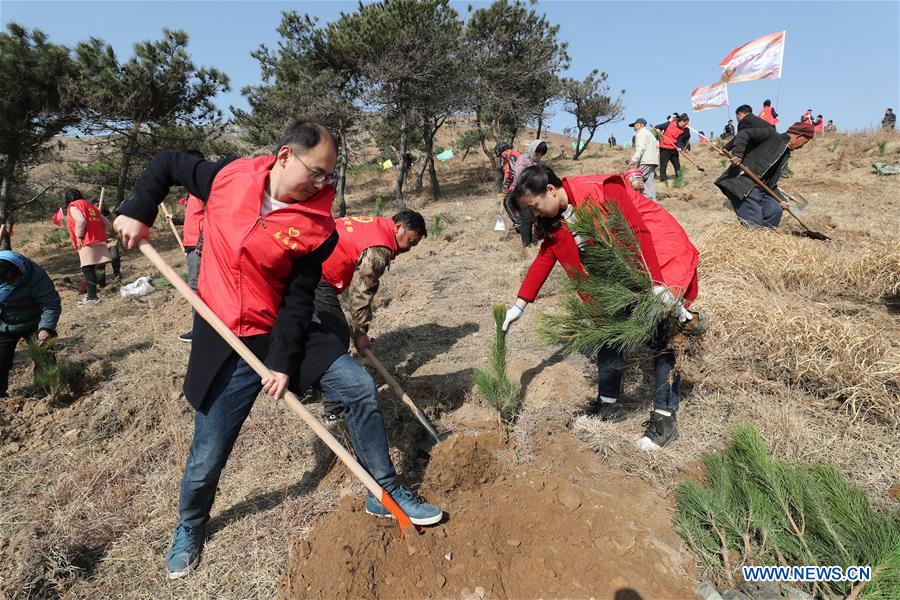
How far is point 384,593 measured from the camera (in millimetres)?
1726

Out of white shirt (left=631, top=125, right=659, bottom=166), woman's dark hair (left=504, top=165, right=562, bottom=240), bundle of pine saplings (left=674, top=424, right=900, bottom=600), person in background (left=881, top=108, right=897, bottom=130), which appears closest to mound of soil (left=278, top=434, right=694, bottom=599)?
bundle of pine saplings (left=674, top=424, right=900, bottom=600)

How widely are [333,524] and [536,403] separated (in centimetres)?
147

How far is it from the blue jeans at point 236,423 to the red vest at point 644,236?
1192mm

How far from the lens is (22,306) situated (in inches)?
140

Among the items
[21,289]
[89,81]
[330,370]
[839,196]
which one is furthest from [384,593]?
[89,81]

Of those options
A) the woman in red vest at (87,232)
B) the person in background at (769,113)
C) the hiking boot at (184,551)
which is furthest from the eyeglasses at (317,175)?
the person in background at (769,113)

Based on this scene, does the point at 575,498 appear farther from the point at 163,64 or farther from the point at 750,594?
the point at 163,64

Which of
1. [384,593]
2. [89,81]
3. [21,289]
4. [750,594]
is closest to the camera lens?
[750,594]

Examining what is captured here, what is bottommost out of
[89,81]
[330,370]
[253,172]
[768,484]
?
[768,484]

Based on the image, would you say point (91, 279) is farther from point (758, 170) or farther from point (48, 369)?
point (758, 170)

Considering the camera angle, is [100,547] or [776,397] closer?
[100,547]

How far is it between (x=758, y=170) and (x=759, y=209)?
0.44 metres

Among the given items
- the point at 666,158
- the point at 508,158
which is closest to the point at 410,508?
the point at 508,158

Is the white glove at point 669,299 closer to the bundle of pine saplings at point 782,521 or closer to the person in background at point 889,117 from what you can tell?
the bundle of pine saplings at point 782,521
